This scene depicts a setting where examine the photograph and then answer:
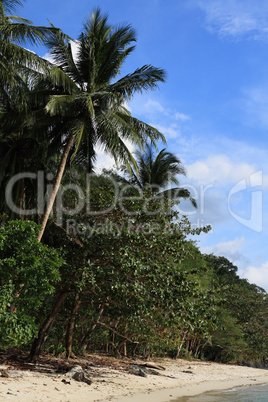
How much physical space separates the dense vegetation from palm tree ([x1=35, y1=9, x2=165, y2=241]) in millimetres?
36

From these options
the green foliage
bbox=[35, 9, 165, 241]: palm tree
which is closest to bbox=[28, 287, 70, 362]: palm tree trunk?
the green foliage

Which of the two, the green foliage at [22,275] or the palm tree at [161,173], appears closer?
the green foliage at [22,275]

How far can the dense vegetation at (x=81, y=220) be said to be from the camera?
9.25 m

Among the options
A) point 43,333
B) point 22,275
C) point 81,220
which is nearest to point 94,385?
point 43,333

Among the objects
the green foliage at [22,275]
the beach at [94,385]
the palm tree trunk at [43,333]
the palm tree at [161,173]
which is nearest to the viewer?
the beach at [94,385]

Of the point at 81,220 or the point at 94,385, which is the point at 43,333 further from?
the point at 81,220

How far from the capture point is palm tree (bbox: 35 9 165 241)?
12828 mm

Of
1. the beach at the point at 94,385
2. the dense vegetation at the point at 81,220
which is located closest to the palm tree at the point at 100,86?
the dense vegetation at the point at 81,220

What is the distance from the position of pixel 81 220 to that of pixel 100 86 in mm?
4800

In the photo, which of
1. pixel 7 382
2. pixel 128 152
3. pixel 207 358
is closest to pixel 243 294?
pixel 207 358

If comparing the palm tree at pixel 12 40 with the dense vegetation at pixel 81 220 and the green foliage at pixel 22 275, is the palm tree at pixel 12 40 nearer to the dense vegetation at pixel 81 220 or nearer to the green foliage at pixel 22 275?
the dense vegetation at pixel 81 220

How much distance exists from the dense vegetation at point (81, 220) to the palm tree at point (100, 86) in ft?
0.12

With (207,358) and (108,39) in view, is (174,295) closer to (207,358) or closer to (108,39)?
(108,39)

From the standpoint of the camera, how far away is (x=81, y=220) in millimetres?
11922
